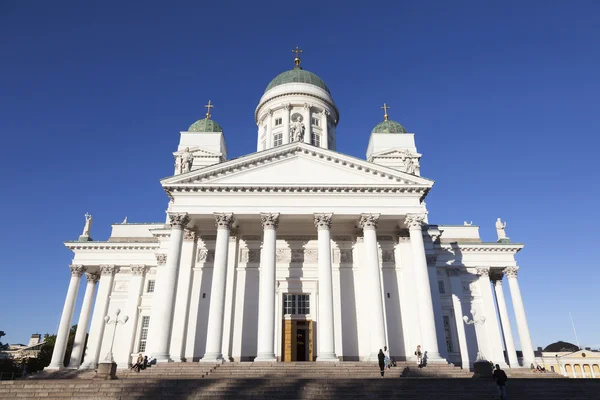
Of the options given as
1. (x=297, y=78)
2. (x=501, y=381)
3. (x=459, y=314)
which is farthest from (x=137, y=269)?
(x=501, y=381)

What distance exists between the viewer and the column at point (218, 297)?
2047cm

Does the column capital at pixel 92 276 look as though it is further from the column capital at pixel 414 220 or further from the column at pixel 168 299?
the column capital at pixel 414 220

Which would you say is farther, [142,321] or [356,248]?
[142,321]

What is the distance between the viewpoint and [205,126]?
40031mm

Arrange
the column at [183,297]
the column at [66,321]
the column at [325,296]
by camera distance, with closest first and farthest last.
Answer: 1. the column at [325,296]
2. the column at [183,297]
3. the column at [66,321]

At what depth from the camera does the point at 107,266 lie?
3250 cm

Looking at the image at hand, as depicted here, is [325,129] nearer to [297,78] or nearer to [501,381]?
[297,78]

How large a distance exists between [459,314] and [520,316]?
6.51 m

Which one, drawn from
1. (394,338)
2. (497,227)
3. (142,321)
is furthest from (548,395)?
(142,321)

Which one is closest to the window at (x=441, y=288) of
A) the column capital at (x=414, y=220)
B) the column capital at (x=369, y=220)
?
the column capital at (x=414, y=220)

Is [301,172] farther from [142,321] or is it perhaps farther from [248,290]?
[142,321]

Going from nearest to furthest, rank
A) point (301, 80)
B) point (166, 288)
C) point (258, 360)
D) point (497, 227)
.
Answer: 1. point (258, 360)
2. point (166, 288)
3. point (497, 227)
4. point (301, 80)

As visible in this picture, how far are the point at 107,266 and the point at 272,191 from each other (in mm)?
17180

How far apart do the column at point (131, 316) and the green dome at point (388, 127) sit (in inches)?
958
